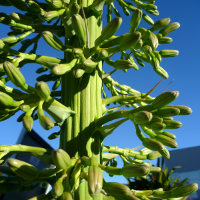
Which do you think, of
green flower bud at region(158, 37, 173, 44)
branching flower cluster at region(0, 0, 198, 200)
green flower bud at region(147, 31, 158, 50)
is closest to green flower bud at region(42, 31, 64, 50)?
branching flower cluster at region(0, 0, 198, 200)

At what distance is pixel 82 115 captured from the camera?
1.20 meters

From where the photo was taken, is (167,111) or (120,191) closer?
(120,191)

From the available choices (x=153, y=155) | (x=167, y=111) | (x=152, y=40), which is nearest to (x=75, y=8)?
(x=152, y=40)

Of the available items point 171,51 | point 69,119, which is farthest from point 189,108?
point 69,119

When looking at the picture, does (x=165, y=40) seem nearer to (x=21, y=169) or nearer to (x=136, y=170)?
(x=136, y=170)

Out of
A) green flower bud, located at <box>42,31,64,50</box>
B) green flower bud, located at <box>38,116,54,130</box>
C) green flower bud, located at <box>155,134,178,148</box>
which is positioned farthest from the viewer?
green flower bud, located at <box>42,31,64,50</box>

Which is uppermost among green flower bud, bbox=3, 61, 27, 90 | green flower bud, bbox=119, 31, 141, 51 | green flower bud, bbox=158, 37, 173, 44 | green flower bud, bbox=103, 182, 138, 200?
green flower bud, bbox=158, 37, 173, 44

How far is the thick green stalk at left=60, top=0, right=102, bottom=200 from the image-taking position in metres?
1.15

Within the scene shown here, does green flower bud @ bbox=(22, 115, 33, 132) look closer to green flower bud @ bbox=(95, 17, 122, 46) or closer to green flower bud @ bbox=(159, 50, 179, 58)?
green flower bud @ bbox=(95, 17, 122, 46)

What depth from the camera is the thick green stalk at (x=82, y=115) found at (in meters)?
1.15

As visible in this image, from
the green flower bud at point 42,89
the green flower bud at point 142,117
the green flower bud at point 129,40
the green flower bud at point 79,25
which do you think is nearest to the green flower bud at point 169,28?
the green flower bud at point 129,40

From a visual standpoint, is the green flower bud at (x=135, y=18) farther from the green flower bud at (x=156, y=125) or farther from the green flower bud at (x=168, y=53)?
the green flower bud at (x=156, y=125)

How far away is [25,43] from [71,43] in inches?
17.5

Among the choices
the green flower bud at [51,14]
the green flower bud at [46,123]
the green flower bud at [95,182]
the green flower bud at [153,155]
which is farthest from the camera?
the green flower bud at [153,155]
